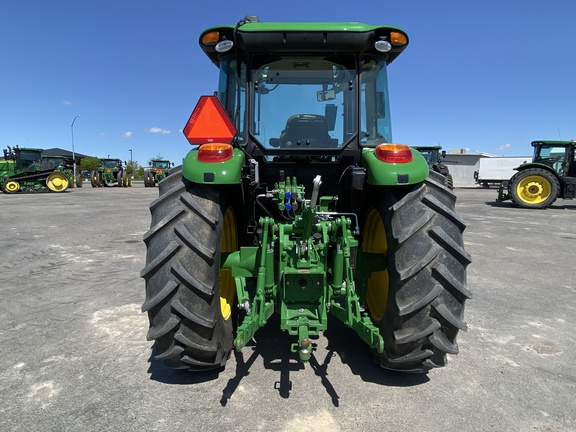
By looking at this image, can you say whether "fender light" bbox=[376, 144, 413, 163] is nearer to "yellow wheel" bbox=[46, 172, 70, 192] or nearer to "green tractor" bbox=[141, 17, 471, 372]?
"green tractor" bbox=[141, 17, 471, 372]

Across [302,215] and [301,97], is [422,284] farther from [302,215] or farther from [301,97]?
[301,97]

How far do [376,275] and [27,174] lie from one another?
25055mm

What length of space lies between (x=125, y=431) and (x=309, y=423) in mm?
979

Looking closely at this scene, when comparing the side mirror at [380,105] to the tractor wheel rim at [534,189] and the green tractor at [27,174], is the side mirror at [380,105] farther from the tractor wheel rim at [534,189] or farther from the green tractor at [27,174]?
the green tractor at [27,174]

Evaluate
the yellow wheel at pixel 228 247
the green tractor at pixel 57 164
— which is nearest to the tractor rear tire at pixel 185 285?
the yellow wheel at pixel 228 247

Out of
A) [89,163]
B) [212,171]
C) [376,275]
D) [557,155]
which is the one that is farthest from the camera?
[89,163]

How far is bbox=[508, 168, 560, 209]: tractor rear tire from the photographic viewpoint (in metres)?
14.6

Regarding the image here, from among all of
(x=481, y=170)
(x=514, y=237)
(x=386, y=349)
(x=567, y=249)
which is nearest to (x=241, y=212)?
(x=386, y=349)

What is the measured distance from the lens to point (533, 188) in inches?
586

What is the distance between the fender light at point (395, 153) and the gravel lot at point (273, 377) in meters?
1.43

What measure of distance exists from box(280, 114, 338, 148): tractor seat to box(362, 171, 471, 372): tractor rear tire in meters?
0.91

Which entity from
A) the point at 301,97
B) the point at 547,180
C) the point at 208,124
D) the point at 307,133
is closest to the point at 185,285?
the point at 208,124

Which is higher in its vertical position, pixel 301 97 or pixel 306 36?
pixel 306 36

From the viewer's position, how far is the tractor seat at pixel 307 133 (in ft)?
10.4
